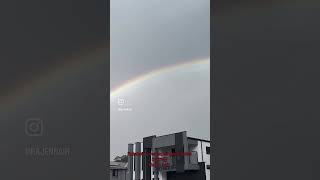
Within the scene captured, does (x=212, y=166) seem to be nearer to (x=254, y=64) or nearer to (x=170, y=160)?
(x=254, y=64)

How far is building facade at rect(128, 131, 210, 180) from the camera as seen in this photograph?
13812 mm

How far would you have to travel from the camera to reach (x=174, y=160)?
53.6 ft
